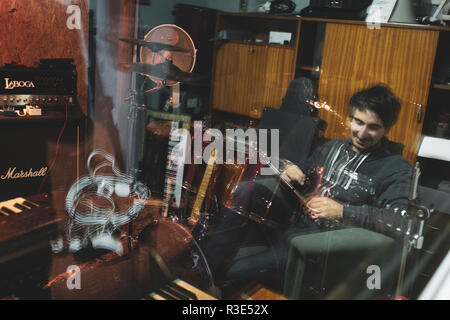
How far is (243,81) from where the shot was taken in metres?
3.15

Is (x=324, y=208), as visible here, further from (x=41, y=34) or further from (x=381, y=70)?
(x=41, y=34)

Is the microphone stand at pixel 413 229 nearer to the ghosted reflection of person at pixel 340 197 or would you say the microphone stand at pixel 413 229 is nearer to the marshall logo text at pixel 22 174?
the ghosted reflection of person at pixel 340 197

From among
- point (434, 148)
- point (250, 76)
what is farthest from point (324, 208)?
point (250, 76)

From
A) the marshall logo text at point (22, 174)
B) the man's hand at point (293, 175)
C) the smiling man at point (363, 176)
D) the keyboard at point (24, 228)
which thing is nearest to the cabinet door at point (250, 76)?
the smiling man at point (363, 176)

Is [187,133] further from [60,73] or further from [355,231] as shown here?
[355,231]

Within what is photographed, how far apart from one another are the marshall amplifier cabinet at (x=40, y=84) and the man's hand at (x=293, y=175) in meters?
1.66

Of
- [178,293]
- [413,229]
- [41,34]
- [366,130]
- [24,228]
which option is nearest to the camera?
[178,293]

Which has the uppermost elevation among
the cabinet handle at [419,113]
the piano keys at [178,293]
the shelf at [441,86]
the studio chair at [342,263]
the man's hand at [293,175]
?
the shelf at [441,86]

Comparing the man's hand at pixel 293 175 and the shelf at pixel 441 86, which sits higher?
the shelf at pixel 441 86

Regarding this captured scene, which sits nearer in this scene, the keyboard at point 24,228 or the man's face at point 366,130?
the keyboard at point 24,228

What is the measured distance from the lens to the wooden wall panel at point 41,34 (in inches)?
112

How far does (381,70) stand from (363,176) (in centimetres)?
88

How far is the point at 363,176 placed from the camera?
6.66 ft

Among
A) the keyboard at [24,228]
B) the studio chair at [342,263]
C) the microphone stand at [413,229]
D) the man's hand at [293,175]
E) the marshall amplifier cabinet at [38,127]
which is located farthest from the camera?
the marshall amplifier cabinet at [38,127]
